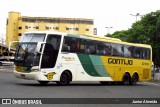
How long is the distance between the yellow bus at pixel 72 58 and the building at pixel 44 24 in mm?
110436

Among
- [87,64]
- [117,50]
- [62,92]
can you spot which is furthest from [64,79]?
[117,50]

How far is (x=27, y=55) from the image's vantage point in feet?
77.6

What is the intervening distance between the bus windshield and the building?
116381 mm

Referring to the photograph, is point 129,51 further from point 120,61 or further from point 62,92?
point 62,92

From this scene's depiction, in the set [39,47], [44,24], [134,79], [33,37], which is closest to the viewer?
[39,47]

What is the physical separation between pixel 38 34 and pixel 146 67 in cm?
1164

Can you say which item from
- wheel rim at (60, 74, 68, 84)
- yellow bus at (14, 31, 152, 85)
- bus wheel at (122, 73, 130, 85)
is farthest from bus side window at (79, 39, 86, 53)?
bus wheel at (122, 73, 130, 85)

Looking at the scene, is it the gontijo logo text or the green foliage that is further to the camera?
the green foliage

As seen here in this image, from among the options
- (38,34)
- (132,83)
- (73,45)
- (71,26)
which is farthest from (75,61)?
(71,26)

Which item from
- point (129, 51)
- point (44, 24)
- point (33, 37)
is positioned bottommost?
point (129, 51)

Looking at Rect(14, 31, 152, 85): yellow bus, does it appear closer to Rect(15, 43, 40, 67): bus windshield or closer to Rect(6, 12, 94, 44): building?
Rect(15, 43, 40, 67): bus windshield

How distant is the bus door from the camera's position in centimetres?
2370

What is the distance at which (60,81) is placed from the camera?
24.8 meters

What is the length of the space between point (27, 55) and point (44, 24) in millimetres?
117539
